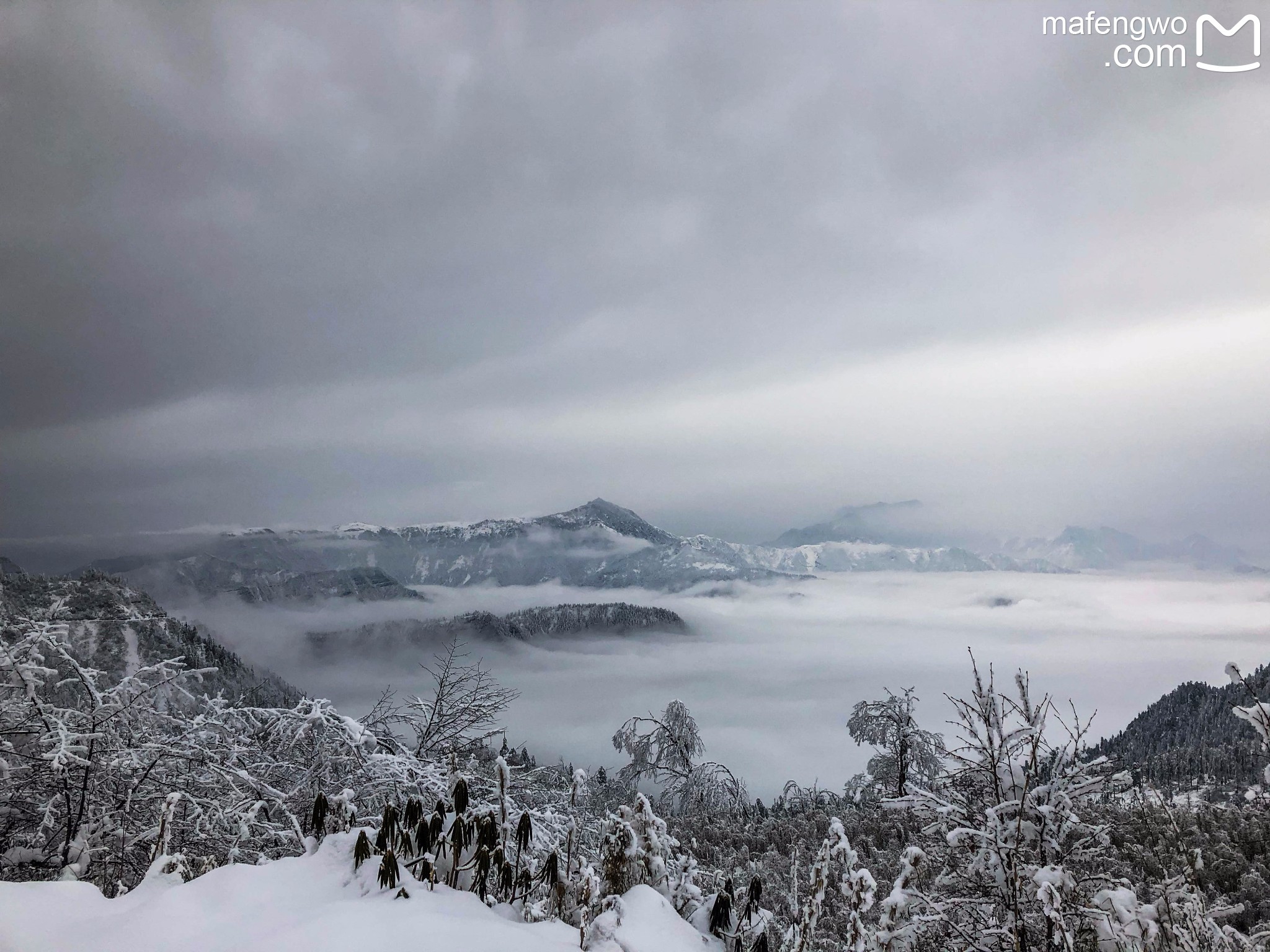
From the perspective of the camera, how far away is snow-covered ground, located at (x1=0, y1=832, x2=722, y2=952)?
3.08m

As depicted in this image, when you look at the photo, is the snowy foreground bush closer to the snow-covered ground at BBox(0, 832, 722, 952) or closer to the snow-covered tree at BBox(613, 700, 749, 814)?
the snow-covered ground at BBox(0, 832, 722, 952)

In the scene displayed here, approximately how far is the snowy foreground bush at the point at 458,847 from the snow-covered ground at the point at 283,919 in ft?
0.05

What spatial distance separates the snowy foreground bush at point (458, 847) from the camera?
344cm

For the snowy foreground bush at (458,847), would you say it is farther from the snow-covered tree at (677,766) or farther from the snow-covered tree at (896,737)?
the snow-covered tree at (896,737)

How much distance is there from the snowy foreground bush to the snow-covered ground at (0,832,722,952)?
0.05 ft

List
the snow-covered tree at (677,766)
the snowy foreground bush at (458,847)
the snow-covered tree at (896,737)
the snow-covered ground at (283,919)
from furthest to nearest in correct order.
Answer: the snow-covered tree at (896,737) < the snow-covered tree at (677,766) < the snowy foreground bush at (458,847) < the snow-covered ground at (283,919)

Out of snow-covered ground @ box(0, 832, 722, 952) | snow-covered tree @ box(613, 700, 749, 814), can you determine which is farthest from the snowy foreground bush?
snow-covered tree @ box(613, 700, 749, 814)

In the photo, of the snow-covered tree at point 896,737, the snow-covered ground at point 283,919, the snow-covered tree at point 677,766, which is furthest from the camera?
the snow-covered tree at point 896,737

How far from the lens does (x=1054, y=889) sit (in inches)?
131

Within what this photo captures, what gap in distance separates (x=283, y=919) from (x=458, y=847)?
110 centimetres

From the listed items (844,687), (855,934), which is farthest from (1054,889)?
(844,687)

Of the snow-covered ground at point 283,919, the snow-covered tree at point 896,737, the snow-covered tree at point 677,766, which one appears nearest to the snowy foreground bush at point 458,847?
the snow-covered ground at point 283,919

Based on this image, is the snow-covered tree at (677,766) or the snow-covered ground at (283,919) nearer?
the snow-covered ground at (283,919)

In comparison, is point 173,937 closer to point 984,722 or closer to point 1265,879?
point 984,722
